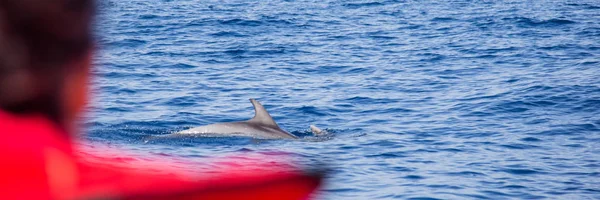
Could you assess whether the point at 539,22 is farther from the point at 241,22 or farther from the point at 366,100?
the point at 366,100

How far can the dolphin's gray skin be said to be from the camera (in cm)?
1686

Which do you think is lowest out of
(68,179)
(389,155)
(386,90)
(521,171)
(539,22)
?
(539,22)

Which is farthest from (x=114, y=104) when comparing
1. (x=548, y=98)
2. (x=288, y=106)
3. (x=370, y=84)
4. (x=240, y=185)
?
(x=240, y=185)

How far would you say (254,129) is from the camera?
17359mm

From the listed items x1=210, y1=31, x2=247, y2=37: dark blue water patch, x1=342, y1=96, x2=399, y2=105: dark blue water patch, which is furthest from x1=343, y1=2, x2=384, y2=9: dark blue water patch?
x1=342, y1=96, x2=399, y2=105: dark blue water patch

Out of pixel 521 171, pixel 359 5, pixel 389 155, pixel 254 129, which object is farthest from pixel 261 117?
pixel 359 5

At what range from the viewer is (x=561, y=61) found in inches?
1071

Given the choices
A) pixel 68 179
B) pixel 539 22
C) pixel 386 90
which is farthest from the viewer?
pixel 539 22

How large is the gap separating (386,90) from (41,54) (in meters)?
23.0

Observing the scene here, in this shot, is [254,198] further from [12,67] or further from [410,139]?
[410,139]

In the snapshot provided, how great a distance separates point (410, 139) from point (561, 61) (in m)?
11.5

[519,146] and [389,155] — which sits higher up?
[389,155]

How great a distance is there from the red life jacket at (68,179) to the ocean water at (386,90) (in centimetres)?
9

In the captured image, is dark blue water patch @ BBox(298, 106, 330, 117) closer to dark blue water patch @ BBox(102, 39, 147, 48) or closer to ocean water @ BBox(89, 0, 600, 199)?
A: ocean water @ BBox(89, 0, 600, 199)
